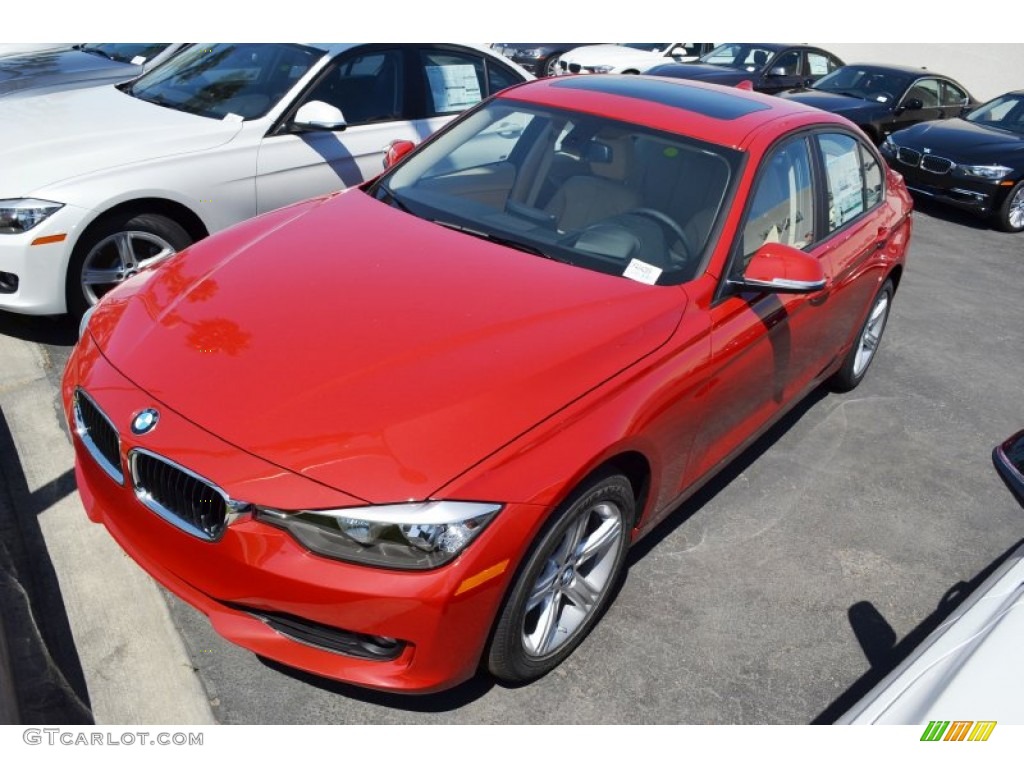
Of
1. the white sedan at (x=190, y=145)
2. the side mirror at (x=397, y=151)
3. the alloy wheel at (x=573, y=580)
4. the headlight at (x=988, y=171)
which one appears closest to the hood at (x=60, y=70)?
the white sedan at (x=190, y=145)

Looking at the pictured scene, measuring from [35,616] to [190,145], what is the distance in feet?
9.39

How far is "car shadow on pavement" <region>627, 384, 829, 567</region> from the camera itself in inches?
154

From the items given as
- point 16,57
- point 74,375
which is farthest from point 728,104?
point 16,57

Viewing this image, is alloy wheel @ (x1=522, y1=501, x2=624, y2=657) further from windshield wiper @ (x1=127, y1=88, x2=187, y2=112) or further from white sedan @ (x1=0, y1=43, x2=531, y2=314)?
windshield wiper @ (x1=127, y1=88, x2=187, y2=112)

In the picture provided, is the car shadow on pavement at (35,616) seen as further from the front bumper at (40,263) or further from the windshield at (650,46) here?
the windshield at (650,46)

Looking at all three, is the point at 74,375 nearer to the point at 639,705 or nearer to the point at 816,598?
the point at 639,705

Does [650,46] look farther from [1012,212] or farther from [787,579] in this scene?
[787,579]

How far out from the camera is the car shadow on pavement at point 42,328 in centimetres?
500

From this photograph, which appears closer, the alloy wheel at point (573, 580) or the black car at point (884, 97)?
the alloy wheel at point (573, 580)

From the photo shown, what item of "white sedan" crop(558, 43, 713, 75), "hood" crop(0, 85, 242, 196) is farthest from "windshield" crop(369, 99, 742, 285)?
"white sedan" crop(558, 43, 713, 75)

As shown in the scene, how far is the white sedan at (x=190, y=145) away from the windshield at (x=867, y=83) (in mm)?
7370

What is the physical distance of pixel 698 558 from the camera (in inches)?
153

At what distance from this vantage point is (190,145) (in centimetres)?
511

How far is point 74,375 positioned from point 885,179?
13.8 feet
